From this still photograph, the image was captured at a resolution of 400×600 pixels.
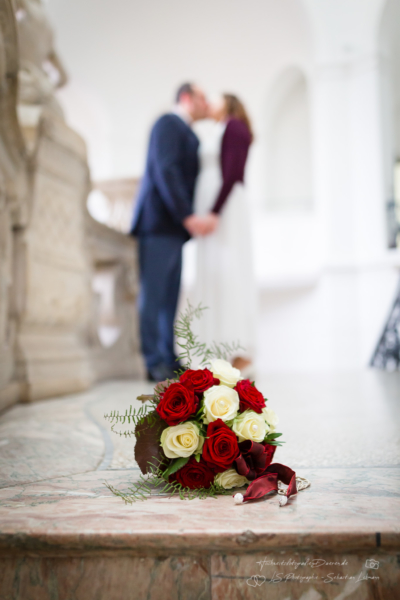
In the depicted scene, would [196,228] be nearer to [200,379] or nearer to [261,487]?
[200,379]

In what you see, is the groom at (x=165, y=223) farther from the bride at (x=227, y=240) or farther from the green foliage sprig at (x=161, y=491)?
the green foliage sprig at (x=161, y=491)

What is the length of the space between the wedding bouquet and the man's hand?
2.35 metres

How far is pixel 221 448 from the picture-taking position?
1.01m

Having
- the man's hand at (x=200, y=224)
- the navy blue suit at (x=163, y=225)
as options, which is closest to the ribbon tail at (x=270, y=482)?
the navy blue suit at (x=163, y=225)

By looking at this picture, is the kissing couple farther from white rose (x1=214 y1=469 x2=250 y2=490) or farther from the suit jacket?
white rose (x1=214 y1=469 x2=250 y2=490)

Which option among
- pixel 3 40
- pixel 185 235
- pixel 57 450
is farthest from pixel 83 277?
pixel 57 450

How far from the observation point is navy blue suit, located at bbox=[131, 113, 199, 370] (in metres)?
3.31

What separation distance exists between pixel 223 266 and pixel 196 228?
37 cm

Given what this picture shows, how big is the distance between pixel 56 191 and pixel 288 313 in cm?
422

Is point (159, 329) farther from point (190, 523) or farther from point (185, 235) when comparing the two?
point (190, 523)

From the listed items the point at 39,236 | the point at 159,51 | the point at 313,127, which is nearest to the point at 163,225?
the point at 39,236

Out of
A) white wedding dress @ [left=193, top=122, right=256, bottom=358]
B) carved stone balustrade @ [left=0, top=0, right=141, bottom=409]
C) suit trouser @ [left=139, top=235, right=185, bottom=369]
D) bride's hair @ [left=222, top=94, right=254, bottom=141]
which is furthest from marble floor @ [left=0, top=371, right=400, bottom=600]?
bride's hair @ [left=222, top=94, right=254, bottom=141]

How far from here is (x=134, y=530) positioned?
2.72 feet

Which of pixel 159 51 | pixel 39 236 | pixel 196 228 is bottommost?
pixel 39 236
